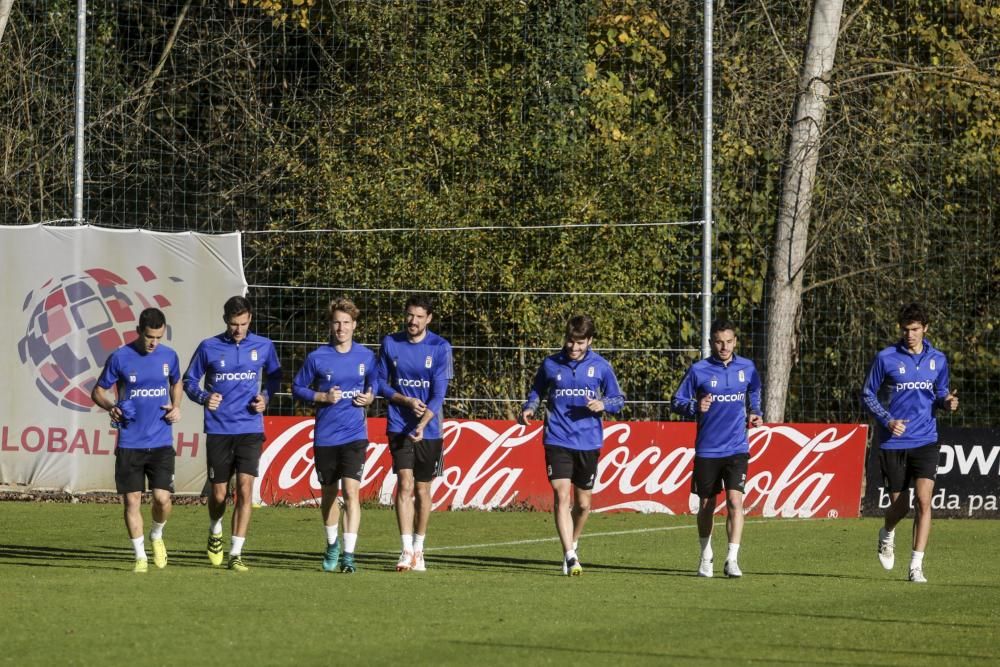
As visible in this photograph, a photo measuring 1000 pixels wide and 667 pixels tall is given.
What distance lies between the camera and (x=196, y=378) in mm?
12633

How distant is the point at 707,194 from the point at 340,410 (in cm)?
816

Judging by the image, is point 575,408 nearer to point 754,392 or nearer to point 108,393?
point 754,392

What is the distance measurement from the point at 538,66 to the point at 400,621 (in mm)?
13795

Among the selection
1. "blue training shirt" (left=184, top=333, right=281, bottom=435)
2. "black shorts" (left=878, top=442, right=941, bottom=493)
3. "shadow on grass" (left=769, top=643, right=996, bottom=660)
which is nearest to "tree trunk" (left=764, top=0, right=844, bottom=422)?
"black shorts" (left=878, top=442, right=941, bottom=493)

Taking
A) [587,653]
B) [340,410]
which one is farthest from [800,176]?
[587,653]

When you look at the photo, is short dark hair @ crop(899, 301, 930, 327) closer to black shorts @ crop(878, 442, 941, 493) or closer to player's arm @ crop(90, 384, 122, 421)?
black shorts @ crop(878, 442, 941, 493)

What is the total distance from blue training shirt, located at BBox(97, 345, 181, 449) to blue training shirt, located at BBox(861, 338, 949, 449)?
520 centimetres

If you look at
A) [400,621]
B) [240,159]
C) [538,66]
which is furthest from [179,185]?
[400,621]

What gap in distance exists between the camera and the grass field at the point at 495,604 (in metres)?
8.37

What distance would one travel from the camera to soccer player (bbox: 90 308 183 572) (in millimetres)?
12227

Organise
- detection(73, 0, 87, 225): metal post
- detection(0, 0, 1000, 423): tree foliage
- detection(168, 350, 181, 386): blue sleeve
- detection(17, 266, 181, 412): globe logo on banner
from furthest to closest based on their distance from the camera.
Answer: detection(0, 0, 1000, 423): tree foliage < detection(73, 0, 87, 225): metal post < detection(17, 266, 181, 412): globe logo on banner < detection(168, 350, 181, 386): blue sleeve

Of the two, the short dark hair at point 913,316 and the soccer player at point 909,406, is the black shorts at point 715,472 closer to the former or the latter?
the soccer player at point 909,406

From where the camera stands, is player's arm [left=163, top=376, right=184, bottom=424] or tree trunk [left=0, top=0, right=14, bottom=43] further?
tree trunk [left=0, top=0, right=14, bottom=43]

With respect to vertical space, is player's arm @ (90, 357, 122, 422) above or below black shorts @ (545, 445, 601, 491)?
above
